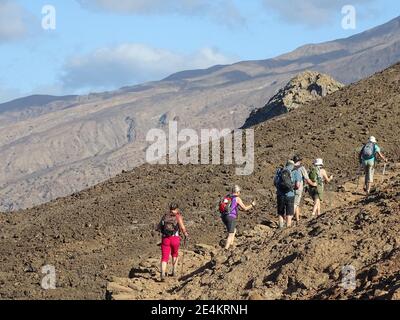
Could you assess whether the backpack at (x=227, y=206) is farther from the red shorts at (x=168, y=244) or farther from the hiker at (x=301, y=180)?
the hiker at (x=301, y=180)

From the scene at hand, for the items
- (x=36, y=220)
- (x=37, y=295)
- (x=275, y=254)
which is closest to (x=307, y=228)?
(x=275, y=254)

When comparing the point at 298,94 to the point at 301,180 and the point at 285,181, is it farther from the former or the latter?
the point at 285,181

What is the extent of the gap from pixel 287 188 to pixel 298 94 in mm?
33283

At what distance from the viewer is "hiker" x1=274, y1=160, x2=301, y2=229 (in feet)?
58.1

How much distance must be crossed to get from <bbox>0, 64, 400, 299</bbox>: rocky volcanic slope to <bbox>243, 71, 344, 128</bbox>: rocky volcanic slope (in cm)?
1002

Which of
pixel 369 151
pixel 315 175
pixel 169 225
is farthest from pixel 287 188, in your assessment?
pixel 369 151

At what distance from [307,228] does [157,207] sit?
A: 485 inches

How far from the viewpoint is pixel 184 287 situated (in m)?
15.4

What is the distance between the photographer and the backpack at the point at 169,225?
16094mm

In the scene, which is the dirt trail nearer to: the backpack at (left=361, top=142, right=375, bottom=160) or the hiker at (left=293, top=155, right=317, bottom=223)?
the hiker at (left=293, top=155, right=317, bottom=223)

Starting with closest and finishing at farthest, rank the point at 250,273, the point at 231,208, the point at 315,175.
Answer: the point at 250,273 < the point at 231,208 < the point at 315,175

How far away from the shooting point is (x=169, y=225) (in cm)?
1609

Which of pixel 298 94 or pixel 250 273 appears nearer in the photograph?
pixel 250 273
